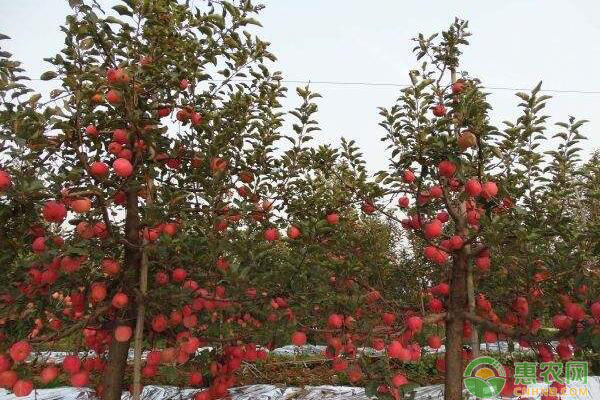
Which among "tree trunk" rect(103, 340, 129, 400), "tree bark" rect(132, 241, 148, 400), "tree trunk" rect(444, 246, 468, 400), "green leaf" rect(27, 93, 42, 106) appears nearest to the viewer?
"green leaf" rect(27, 93, 42, 106)

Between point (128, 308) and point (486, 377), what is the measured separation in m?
2.07

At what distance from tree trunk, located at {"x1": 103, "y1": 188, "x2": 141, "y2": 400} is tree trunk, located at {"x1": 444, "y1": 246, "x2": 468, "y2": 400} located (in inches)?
73.2

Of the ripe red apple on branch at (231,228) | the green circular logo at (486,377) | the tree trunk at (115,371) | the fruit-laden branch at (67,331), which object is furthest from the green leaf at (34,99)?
the green circular logo at (486,377)

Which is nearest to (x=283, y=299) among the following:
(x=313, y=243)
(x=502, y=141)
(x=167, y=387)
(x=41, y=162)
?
(x=313, y=243)

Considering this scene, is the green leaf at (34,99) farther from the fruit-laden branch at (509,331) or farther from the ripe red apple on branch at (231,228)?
the fruit-laden branch at (509,331)

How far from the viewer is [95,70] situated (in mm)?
2111

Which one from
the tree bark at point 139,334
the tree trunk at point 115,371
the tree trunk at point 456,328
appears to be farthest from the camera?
the tree trunk at point 456,328

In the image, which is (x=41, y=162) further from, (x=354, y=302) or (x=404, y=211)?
(x=404, y=211)

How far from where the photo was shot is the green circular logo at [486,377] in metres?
2.54

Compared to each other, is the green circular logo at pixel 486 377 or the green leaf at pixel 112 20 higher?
the green leaf at pixel 112 20

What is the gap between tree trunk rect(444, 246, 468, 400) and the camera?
2654 millimetres

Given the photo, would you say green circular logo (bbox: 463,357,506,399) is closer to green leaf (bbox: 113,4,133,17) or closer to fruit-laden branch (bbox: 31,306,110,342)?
fruit-laden branch (bbox: 31,306,110,342)

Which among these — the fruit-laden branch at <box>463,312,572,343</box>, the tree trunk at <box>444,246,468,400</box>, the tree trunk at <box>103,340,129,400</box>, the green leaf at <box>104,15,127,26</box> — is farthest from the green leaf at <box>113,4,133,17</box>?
the fruit-laden branch at <box>463,312,572,343</box>

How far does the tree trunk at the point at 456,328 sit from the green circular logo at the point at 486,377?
11 centimetres
